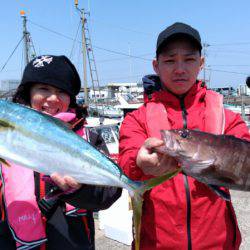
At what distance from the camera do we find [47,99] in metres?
2.68

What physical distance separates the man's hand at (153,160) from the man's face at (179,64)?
73 cm

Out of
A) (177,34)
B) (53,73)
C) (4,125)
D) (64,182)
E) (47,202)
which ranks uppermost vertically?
(177,34)

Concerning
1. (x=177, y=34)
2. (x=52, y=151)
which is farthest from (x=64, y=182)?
(x=177, y=34)

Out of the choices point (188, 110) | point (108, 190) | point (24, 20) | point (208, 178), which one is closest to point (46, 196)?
point (108, 190)

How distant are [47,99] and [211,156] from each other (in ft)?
4.08

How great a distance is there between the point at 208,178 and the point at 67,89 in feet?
4.02

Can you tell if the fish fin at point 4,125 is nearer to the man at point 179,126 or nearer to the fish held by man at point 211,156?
the man at point 179,126

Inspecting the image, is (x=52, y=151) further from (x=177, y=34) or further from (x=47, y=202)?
(x=177, y=34)

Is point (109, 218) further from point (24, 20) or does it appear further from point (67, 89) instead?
point (24, 20)

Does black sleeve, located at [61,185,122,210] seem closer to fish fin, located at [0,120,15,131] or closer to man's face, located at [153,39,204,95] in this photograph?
fish fin, located at [0,120,15,131]

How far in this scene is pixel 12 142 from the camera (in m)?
2.05

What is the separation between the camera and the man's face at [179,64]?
2.81 metres

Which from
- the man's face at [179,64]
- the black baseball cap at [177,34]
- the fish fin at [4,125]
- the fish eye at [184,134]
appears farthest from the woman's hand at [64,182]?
the black baseball cap at [177,34]

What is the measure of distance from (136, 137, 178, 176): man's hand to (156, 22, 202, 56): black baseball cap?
0.92m
